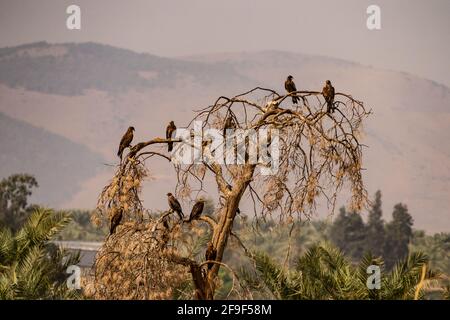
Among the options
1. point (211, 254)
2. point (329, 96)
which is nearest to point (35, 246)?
point (211, 254)

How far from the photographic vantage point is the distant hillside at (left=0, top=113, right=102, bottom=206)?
117125mm

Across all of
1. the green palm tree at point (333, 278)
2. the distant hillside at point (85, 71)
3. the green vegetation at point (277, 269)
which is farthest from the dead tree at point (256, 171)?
the distant hillside at point (85, 71)

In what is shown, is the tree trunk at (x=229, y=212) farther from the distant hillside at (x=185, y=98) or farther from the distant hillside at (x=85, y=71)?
the distant hillside at (x=85, y=71)

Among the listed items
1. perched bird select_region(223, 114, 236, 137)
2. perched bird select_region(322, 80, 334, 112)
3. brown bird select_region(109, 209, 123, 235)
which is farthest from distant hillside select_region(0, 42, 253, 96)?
brown bird select_region(109, 209, 123, 235)

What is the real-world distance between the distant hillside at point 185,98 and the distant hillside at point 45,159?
548 millimetres

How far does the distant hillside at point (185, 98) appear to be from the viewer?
115 meters

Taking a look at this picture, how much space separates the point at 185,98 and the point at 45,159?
2252cm

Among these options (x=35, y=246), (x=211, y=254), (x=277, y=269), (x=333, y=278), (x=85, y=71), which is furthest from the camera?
(x=85, y=71)

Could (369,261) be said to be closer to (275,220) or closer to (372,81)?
(275,220)

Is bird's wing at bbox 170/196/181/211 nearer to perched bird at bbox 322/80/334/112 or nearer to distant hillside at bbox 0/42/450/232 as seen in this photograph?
perched bird at bbox 322/80/334/112

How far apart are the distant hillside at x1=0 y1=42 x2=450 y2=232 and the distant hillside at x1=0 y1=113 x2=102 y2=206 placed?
548mm

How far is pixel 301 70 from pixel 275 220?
5021 inches

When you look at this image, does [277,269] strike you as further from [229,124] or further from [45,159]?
[45,159]

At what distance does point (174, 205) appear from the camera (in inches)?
314
